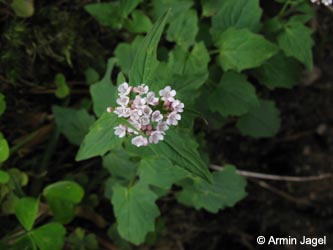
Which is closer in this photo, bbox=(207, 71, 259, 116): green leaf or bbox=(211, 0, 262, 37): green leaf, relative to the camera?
bbox=(211, 0, 262, 37): green leaf

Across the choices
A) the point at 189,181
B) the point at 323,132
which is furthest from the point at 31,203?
the point at 323,132

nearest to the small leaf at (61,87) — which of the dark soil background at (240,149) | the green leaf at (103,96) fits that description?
the dark soil background at (240,149)

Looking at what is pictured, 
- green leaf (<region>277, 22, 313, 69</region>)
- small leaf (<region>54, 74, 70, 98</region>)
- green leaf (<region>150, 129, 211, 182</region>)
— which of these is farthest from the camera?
small leaf (<region>54, 74, 70, 98</region>)

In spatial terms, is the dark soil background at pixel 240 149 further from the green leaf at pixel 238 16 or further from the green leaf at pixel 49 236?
the green leaf at pixel 238 16

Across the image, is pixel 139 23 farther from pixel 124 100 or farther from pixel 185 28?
pixel 124 100

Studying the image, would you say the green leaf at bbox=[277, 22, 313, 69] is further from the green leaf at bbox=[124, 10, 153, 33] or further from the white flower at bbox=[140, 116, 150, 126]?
the white flower at bbox=[140, 116, 150, 126]

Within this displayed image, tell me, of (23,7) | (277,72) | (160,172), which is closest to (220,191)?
(160,172)

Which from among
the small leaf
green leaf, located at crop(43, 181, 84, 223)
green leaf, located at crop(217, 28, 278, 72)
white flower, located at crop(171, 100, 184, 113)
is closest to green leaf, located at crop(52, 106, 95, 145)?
the small leaf

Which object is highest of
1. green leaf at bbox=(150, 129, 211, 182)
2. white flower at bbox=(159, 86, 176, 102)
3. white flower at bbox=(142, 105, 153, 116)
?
white flower at bbox=(159, 86, 176, 102)
